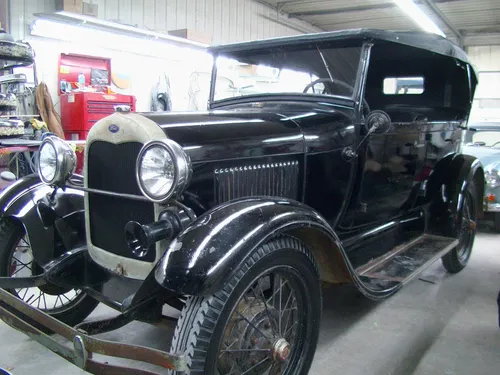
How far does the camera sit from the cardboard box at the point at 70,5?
241 inches

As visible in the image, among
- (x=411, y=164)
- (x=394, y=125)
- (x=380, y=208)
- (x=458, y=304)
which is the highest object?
(x=394, y=125)

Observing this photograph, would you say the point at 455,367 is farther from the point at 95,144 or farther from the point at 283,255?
the point at 95,144

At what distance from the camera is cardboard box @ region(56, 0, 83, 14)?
6113 mm

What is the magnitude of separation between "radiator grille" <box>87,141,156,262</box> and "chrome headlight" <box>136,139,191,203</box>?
0.21 m

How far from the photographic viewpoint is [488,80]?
13836 millimetres

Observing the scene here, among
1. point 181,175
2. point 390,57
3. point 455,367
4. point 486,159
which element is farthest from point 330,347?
point 486,159

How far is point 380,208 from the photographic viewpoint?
10.7ft

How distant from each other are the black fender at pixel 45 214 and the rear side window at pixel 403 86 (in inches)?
110

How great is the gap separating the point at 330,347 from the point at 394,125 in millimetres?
1481

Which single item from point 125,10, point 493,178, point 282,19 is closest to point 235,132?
point 493,178

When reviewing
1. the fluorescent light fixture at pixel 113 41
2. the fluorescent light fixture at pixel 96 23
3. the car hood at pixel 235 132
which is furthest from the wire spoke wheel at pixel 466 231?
the fluorescent light fixture at pixel 96 23

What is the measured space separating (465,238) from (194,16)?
6688 millimetres

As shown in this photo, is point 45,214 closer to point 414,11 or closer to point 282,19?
point 414,11

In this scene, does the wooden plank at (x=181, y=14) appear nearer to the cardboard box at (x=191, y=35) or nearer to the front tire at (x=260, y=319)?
the cardboard box at (x=191, y=35)
